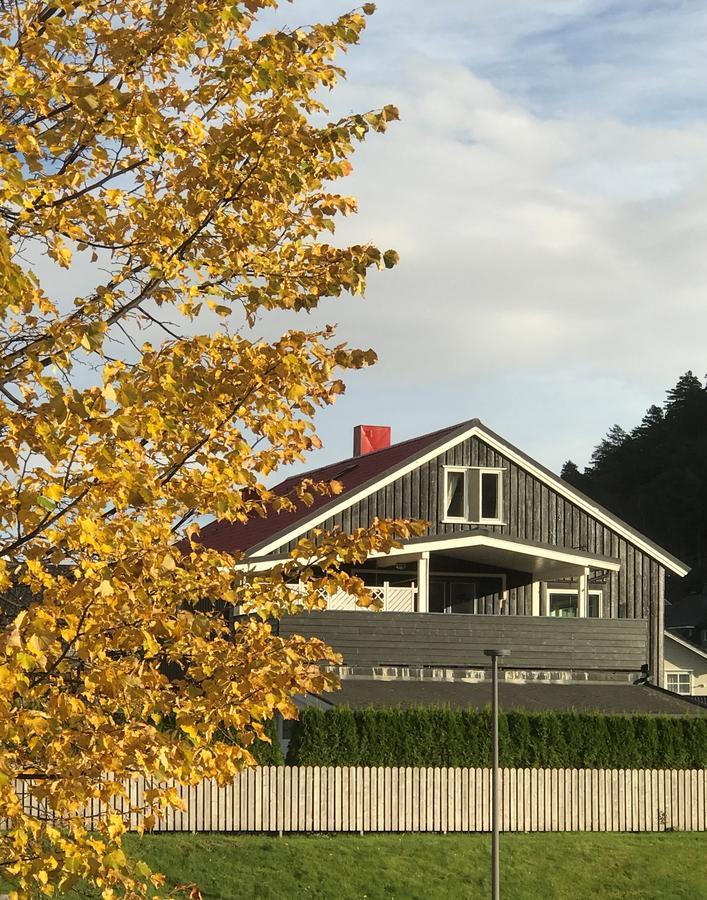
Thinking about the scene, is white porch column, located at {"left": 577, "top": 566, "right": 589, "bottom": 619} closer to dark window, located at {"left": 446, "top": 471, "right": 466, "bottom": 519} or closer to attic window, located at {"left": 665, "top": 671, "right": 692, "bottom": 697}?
dark window, located at {"left": 446, "top": 471, "right": 466, "bottom": 519}

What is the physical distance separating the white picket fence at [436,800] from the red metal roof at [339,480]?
7.03m

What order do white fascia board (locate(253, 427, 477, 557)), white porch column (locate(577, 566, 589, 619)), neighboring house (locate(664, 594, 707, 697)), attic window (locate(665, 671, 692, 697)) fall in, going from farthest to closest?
attic window (locate(665, 671, 692, 697)), neighboring house (locate(664, 594, 707, 697)), white porch column (locate(577, 566, 589, 619)), white fascia board (locate(253, 427, 477, 557))

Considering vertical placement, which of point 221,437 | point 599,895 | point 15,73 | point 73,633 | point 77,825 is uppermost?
point 15,73

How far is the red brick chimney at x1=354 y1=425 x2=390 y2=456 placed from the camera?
3991 cm

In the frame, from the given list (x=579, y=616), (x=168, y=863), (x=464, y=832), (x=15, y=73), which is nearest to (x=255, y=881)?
(x=168, y=863)

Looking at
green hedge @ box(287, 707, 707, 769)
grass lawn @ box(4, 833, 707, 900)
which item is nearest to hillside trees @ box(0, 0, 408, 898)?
grass lawn @ box(4, 833, 707, 900)

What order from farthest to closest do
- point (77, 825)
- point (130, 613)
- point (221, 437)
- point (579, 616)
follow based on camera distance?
1. point (579, 616)
2. point (221, 437)
3. point (130, 613)
4. point (77, 825)

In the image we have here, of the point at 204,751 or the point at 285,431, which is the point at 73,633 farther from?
the point at 285,431

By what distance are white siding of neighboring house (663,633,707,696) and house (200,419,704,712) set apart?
1275cm

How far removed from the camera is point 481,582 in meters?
34.4

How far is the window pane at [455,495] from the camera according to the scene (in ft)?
109

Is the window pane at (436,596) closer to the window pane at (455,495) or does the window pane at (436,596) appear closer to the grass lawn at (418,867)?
the window pane at (455,495)

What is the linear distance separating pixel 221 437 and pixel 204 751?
1.69m

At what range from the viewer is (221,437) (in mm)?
7082
